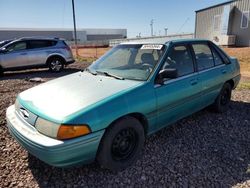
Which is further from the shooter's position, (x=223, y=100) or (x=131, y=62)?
A: (x=223, y=100)

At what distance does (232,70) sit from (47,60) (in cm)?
845

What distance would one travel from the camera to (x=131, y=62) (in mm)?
3674

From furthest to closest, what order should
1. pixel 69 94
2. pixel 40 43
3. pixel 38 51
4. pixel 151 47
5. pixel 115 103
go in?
pixel 40 43 < pixel 38 51 < pixel 151 47 < pixel 69 94 < pixel 115 103

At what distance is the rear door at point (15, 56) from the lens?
10062 millimetres

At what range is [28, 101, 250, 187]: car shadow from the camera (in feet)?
8.71

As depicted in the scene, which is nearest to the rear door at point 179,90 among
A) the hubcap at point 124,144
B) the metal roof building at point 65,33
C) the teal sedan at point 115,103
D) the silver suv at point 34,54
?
the teal sedan at point 115,103

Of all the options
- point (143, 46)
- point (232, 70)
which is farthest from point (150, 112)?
point (232, 70)

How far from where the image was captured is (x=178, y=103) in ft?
11.2

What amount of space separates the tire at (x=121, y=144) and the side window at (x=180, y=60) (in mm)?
1094

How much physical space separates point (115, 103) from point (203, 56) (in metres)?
2.42

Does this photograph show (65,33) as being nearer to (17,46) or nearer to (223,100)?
(17,46)

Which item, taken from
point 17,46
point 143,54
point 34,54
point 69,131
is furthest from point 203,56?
point 17,46

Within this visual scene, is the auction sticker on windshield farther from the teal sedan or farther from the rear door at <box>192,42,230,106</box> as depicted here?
the rear door at <box>192,42,230,106</box>

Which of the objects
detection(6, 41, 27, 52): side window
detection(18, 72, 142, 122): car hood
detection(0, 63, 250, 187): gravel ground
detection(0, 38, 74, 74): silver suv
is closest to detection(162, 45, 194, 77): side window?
detection(18, 72, 142, 122): car hood
